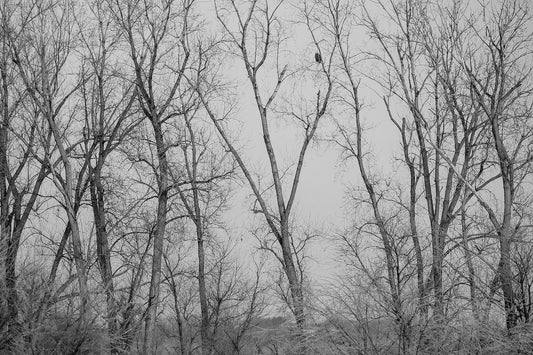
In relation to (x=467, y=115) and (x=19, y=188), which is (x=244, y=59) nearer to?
(x=467, y=115)

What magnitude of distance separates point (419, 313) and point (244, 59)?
10534 mm

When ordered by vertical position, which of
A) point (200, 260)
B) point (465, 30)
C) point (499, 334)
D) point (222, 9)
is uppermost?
point (222, 9)

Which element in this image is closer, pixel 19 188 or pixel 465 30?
pixel 465 30

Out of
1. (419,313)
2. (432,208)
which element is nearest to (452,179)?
(432,208)

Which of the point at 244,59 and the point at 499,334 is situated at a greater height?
the point at 244,59

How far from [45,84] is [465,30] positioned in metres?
12.5

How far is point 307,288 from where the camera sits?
1284cm

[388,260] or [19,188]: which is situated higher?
[19,188]

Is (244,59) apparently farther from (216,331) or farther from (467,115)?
(216,331)

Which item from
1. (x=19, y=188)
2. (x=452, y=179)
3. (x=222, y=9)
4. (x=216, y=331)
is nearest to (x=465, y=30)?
(x=452, y=179)

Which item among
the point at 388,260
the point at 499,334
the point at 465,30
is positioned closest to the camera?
the point at 499,334

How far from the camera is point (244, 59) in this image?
1953cm

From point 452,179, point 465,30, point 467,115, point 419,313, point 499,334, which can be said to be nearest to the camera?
point 499,334

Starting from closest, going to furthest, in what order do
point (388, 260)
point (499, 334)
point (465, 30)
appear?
point (499, 334) < point (465, 30) < point (388, 260)
